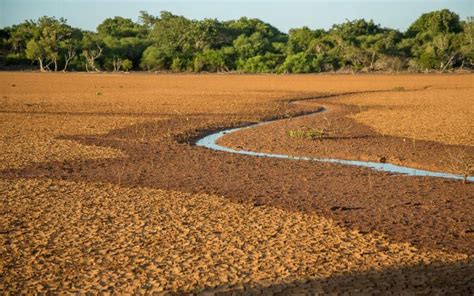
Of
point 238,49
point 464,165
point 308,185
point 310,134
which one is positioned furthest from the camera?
point 238,49

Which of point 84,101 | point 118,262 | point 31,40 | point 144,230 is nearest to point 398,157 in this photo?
point 144,230

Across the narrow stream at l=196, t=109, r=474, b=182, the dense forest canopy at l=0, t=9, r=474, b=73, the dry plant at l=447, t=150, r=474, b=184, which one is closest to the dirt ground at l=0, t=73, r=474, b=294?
the dry plant at l=447, t=150, r=474, b=184

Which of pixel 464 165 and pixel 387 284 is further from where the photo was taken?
pixel 464 165

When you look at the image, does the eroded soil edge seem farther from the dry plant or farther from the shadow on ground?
the shadow on ground

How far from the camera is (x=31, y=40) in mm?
72562

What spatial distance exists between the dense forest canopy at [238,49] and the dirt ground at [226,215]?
2231 inches

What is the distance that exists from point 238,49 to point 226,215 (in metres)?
73.7

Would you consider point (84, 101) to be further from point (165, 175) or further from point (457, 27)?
point (457, 27)

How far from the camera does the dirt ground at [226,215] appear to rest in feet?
20.2

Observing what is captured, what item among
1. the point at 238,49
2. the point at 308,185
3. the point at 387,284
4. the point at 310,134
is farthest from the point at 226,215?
the point at 238,49

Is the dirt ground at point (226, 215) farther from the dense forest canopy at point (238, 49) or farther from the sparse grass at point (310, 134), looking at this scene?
the dense forest canopy at point (238, 49)

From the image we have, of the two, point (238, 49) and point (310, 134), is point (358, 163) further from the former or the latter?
point (238, 49)

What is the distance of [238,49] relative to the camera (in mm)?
80812

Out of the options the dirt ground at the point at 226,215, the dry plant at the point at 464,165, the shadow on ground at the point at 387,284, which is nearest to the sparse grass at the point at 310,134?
the dirt ground at the point at 226,215
